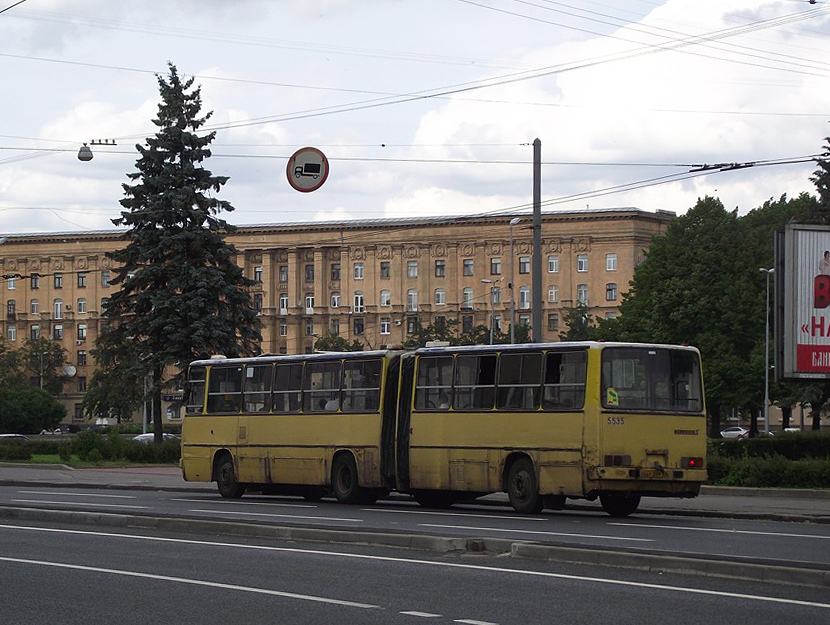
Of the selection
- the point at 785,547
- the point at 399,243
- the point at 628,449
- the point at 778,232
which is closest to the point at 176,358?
the point at 778,232

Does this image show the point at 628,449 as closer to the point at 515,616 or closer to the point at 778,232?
the point at 778,232

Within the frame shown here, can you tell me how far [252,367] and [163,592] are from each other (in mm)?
18370

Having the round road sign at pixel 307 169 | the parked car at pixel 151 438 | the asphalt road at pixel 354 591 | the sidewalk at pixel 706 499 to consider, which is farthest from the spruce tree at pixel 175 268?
the asphalt road at pixel 354 591

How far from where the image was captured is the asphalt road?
1099 cm

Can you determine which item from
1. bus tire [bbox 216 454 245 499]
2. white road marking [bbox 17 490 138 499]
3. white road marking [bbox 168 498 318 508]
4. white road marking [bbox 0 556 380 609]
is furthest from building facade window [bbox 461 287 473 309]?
white road marking [bbox 0 556 380 609]

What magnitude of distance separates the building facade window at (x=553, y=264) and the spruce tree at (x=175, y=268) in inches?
2428

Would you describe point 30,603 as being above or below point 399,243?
below

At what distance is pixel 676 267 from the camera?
254 feet

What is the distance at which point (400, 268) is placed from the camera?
120750mm

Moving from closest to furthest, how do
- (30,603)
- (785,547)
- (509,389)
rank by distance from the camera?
(30,603) < (785,547) < (509,389)

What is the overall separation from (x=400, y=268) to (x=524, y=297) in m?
11.0

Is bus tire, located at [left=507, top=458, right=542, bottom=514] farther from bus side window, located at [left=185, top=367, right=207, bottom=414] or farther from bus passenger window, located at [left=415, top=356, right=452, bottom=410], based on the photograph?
bus side window, located at [left=185, top=367, right=207, bottom=414]

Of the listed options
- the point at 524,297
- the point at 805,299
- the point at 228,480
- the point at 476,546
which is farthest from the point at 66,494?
the point at 524,297

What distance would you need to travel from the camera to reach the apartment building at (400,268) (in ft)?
380
